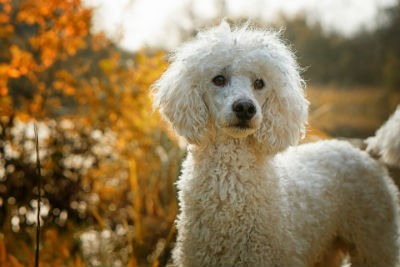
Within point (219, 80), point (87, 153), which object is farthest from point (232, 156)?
point (87, 153)

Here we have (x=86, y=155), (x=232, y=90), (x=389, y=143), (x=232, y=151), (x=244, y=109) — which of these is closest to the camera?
(x=244, y=109)

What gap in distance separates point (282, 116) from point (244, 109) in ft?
1.32

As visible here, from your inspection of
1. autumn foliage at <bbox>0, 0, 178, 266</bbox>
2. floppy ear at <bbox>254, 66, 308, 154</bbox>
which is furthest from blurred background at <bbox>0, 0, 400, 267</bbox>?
floppy ear at <bbox>254, 66, 308, 154</bbox>

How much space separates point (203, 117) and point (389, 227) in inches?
63.4

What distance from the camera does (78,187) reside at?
577cm

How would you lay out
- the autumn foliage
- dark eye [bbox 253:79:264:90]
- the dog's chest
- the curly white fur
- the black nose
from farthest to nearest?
the autumn foliage → the curly white fur → dark eye [bbox 253:79:264:90] → the dog's chest → the black nose

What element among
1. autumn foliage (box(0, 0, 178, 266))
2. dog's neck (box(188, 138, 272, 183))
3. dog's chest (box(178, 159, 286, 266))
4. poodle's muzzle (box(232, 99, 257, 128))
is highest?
autumn foliage (box(0, 0, 178, 266))

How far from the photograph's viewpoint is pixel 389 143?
3625mm

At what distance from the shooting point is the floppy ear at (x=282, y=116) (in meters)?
3.05

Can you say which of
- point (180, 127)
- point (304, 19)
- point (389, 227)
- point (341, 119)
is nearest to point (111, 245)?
point (180, 127)

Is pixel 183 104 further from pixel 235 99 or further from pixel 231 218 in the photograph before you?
pixel 231 218

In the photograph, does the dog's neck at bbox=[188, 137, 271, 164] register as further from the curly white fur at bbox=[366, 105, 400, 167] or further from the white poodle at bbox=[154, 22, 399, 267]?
the curly white fur at bbox=[366, 105, 400, 167]

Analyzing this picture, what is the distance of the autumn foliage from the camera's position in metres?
4.99

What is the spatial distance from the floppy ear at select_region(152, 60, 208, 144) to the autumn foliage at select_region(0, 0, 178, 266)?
1.84m
